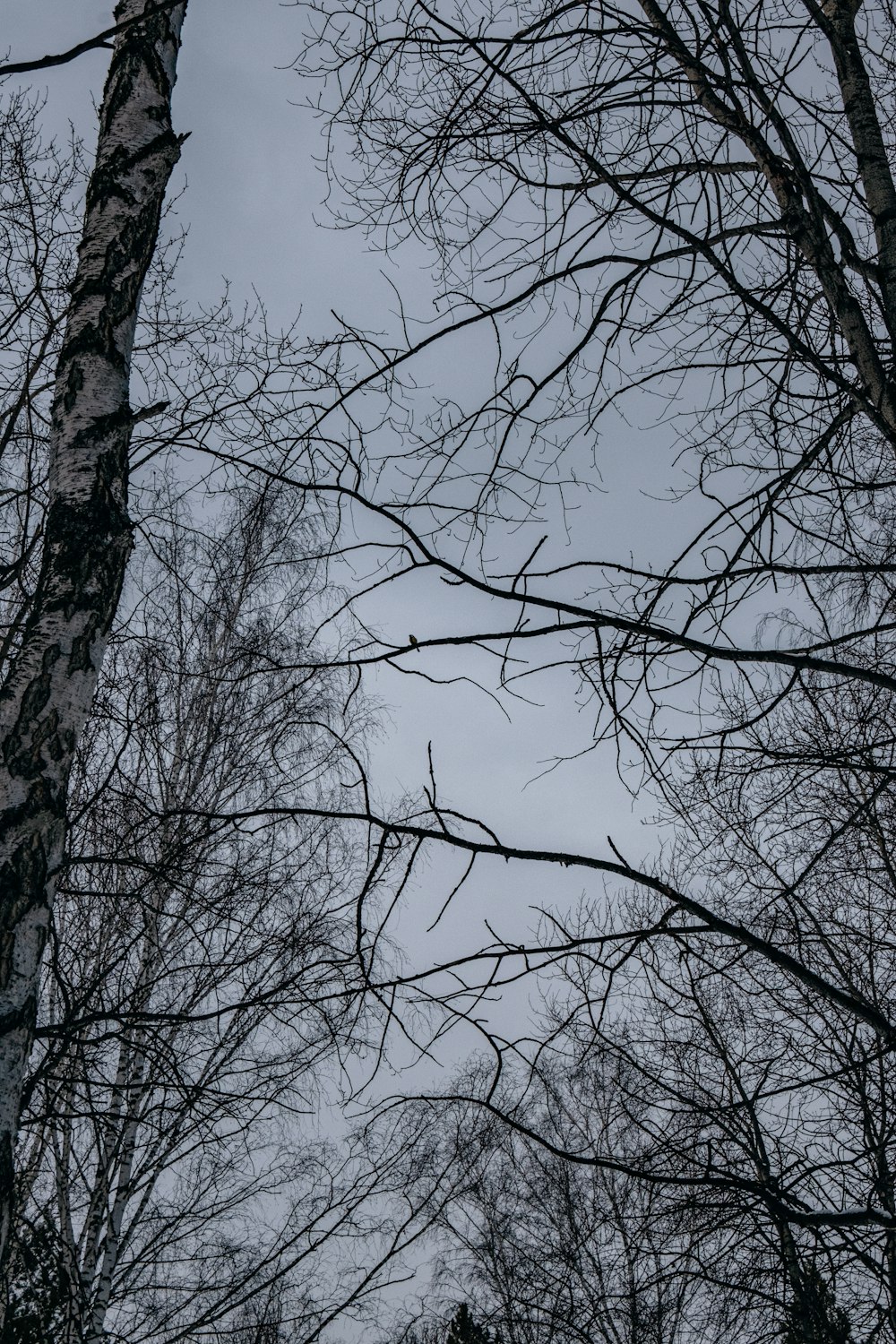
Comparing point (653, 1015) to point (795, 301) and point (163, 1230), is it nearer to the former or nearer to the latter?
point (163, 1230)

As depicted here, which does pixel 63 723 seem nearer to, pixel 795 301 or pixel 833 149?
pixel 795 301

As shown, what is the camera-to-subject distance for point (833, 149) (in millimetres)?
2529

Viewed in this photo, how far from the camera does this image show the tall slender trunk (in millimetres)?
2018

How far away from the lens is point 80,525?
2410 millimetres

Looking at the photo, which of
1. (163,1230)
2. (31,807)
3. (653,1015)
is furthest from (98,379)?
(653,1015)

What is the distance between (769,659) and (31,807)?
1543 mm

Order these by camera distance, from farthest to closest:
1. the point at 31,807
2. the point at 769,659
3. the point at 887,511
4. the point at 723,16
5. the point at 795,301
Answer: the point at 887,511 < the point at 795,301 < the point at 31,807 < the point at 723,16 < the point at 769,659

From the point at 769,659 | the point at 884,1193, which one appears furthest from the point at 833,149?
the point at 884,1193

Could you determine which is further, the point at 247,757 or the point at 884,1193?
the point at 247,757

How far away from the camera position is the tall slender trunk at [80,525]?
2.02 meters

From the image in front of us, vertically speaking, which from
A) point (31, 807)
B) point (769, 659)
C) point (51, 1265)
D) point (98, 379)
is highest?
point (98, 379)

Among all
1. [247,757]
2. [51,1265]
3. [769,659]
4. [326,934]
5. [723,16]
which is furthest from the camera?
[247,757]

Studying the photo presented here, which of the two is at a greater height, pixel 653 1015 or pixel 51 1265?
pixel 653 1015

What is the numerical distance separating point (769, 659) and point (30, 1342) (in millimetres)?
3701
